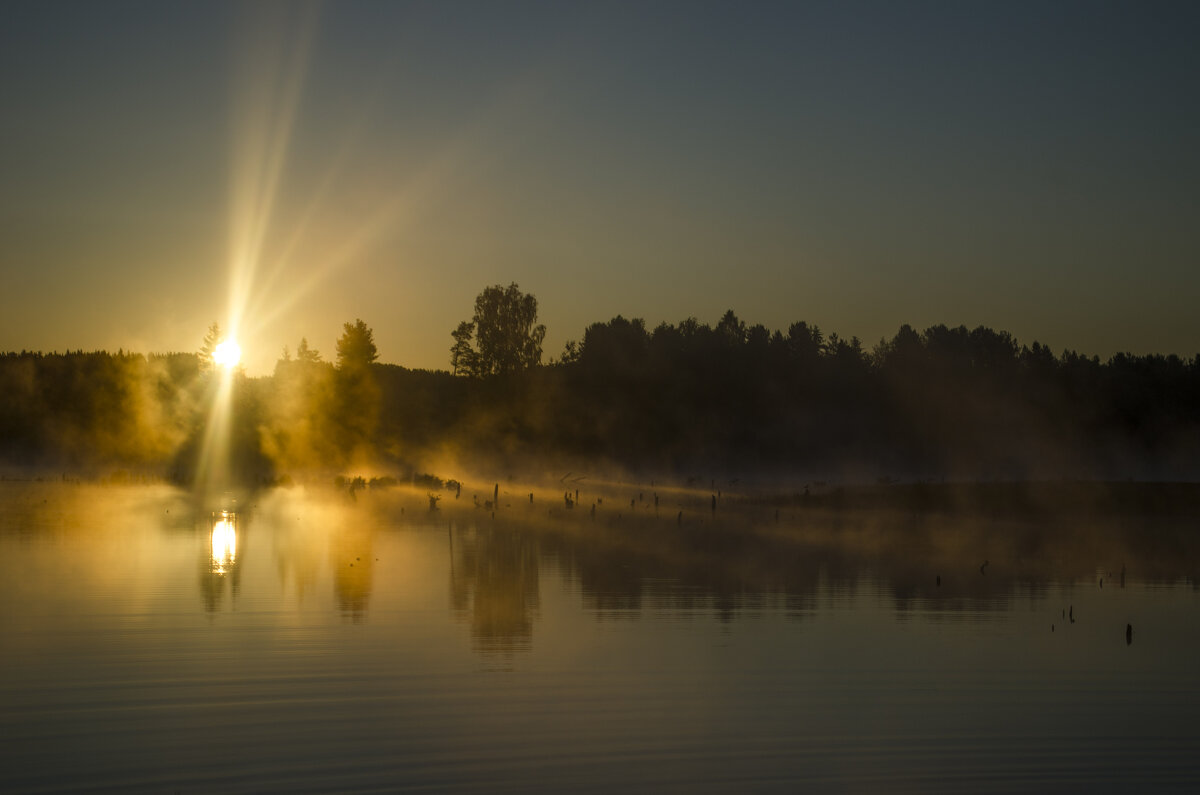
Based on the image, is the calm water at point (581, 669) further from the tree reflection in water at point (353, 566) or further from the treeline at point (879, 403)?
the treeline at point (879, 403)

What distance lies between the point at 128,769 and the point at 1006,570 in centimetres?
2718

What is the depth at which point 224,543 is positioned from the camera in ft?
118

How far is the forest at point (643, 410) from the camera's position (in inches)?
4109

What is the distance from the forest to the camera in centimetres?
10438

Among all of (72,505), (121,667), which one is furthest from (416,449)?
(121,667)

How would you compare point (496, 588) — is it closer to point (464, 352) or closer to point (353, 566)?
point (353, 566)

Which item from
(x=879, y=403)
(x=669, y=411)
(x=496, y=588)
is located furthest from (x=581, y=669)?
(x=879, y=403)

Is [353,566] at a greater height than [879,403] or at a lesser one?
lesser

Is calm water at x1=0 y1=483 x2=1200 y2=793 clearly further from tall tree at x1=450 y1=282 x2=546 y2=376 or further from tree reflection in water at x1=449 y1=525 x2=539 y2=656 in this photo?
tall tree at x1=450 y1=282 x2=546 y2=376

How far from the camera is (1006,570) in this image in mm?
33125

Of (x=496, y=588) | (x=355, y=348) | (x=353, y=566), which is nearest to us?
(x=496, y=588)

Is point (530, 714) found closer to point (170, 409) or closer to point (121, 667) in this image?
point (121, 667)

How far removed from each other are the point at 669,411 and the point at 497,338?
2183cm

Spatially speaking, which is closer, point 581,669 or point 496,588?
point 581,669
